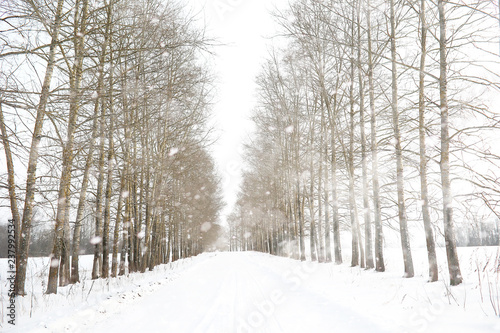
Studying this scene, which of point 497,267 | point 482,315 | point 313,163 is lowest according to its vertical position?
point 482,315

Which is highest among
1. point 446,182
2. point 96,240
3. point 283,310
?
point 446,182

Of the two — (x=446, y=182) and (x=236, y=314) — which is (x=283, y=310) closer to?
(x=236, y=314)

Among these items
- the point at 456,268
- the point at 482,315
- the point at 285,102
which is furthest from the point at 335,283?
the point at 285,102

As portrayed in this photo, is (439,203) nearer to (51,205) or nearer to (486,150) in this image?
(486,150)

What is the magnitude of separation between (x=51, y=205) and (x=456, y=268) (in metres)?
8.42

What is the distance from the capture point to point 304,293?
7.24 metres

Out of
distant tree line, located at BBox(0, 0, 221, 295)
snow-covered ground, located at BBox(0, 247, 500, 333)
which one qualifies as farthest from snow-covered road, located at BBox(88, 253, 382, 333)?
distant tree line, located at BBox(0, 0, 221, 295)

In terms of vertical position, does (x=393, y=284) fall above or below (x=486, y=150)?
below

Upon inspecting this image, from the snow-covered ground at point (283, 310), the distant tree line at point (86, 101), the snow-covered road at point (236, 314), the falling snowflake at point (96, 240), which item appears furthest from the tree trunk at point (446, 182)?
the falling snowflake at point (96, 240)

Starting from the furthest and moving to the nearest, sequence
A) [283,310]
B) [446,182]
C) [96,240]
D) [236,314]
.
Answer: [96,240] → [446,182] → [283,310] → [236,314]

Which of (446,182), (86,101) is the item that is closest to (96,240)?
(86,101)

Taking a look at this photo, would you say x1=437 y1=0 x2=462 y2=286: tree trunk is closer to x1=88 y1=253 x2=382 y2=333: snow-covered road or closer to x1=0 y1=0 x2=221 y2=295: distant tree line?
x1=88 y1=253 x2=382 y2=333: snow-covered road

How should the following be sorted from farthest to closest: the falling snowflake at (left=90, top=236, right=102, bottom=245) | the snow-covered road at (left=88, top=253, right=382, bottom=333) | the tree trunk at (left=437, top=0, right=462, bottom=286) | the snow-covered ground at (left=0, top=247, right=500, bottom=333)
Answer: the falling snowflake at (left=90, top=236, right=102, bottom=245) < the tree trunk at (left=437, top=0, right=462, bottom=286) < the snow-covered road at (left=88, top=253, right=382, bottom=333) < the snow-covered ground at (left=0, top=247, right=500, bottom=333)

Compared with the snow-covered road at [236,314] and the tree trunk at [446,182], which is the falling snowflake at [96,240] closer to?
the snow-covered road at [236,314]
